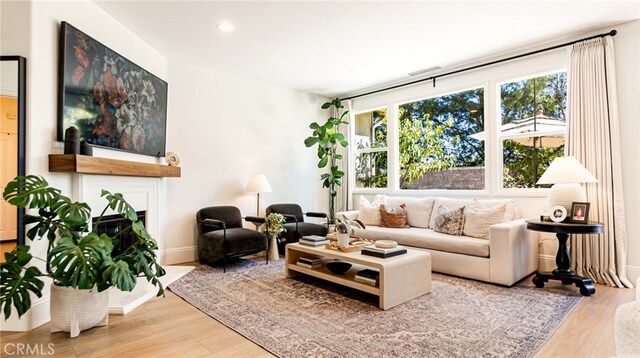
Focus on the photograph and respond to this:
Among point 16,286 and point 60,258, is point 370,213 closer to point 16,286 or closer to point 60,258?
point 60,258

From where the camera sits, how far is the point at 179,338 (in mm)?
2275

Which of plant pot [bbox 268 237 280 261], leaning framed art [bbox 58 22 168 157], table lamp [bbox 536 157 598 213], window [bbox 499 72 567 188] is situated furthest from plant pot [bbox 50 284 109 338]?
window [bbox 499 72 567 188]

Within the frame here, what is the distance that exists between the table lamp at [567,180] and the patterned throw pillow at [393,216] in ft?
5.59

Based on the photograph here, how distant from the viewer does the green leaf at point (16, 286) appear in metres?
1.94

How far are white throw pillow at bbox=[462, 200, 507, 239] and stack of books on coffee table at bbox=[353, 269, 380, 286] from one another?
146 cm

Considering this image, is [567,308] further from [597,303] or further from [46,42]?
[46,42]

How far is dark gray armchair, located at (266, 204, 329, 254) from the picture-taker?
4.70 m

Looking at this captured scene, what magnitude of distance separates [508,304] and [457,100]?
9.96ft

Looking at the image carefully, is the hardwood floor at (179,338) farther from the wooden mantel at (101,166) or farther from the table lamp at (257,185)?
the table lamp at (257,185)

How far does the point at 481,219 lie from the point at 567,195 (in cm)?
83

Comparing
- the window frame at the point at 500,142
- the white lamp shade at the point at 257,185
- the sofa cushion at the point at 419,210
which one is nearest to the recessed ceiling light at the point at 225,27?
the white lamp shade at the point at 257,185

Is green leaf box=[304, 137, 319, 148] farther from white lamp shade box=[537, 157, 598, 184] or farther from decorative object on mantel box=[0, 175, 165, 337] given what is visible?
decorative object on mantel box=[0, 175, 165, 337]

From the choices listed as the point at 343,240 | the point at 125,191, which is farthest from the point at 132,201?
the point at 343,240

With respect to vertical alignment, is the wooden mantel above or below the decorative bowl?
above
